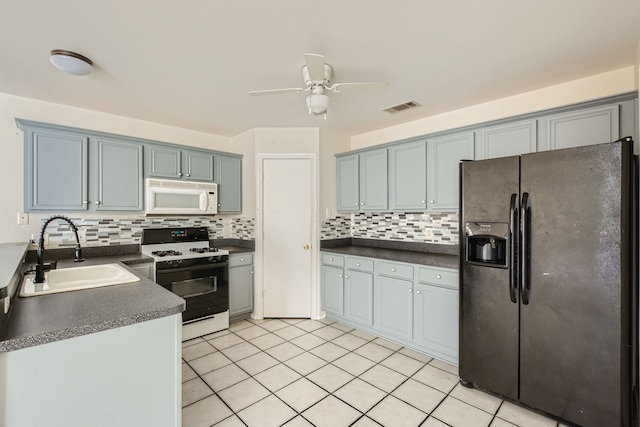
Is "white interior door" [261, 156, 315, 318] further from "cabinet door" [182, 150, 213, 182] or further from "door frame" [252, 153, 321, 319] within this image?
"cabinet door" [182, 150, 213, 182]

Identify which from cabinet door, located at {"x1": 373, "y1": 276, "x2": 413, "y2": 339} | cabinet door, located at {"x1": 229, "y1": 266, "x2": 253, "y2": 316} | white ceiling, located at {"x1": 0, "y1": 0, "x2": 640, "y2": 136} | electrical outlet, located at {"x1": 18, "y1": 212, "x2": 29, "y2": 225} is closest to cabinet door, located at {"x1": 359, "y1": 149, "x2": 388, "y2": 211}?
white ceiling, located at {"x1": 0, "y1": 0, "x2": 640, "y2": 136}

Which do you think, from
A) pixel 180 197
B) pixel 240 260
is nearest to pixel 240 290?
pixel 240 260

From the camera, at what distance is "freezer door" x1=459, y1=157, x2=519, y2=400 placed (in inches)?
79.1

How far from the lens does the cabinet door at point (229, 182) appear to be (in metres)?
3.76

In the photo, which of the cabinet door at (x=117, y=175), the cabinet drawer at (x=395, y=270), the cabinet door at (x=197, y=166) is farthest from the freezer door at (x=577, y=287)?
the cabinet door at (x=117, y=175)

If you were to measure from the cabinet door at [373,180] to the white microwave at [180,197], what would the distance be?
1.84m

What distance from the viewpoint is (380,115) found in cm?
329

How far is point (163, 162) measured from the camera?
10.9 ft

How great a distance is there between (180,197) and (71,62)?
1.63 m

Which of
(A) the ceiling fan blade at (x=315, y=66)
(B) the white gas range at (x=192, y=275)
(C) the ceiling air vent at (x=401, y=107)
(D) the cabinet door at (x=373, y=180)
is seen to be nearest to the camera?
(A) the ceiling fan blade at (x=315, y=66)

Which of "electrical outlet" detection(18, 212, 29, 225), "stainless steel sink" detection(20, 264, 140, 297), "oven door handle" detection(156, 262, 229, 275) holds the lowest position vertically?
"oven door handle" detection(156, 262, 229, 275)

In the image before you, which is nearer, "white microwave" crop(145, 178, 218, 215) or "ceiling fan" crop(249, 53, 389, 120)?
"ceiling fan" crop(249, 53, 389, 120)

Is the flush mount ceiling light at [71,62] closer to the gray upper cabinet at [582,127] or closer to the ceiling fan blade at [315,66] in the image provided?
the ceiling fan blade at [315,66]

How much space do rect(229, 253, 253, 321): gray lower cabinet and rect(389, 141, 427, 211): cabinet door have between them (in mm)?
1900
